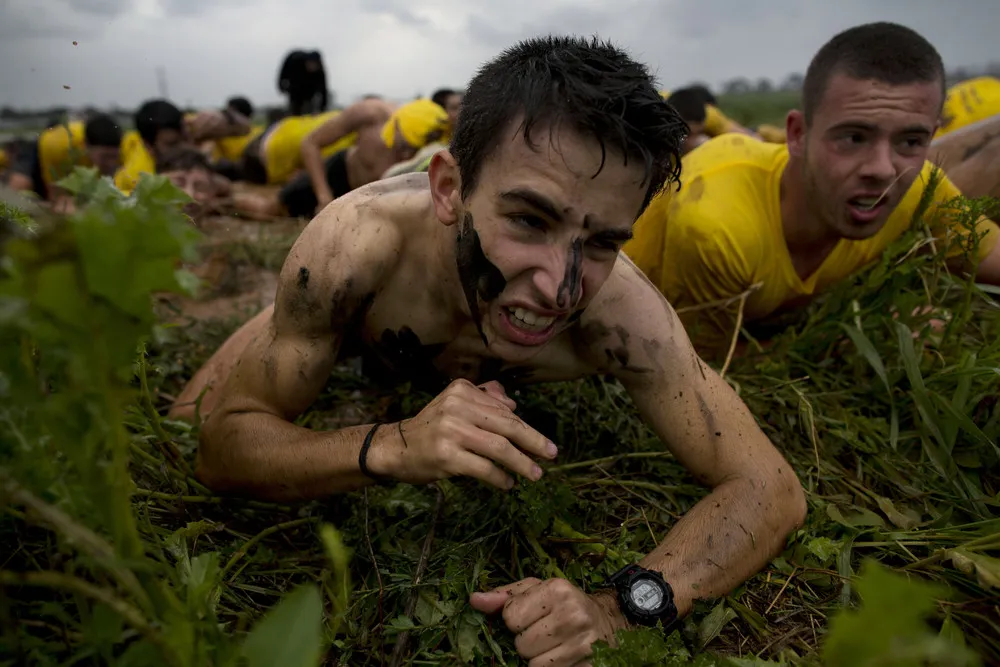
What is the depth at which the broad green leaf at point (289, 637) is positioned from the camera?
800mm

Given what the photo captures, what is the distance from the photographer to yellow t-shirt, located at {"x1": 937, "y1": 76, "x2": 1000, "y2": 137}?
520 cm

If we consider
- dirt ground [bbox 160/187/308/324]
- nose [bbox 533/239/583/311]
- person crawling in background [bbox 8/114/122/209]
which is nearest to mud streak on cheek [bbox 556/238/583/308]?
nose [bbox 533/239/583/311]

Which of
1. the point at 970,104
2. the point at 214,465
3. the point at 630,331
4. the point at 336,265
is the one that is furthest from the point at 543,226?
the point at 970,104

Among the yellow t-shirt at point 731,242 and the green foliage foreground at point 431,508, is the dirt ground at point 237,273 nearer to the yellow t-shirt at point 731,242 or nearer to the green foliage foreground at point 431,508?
the green foliage foreground at point 431,508

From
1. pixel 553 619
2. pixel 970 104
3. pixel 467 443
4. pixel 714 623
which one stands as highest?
pixel 970 104

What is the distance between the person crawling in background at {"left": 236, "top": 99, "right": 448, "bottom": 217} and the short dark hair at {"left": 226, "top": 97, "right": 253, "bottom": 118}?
195 inches

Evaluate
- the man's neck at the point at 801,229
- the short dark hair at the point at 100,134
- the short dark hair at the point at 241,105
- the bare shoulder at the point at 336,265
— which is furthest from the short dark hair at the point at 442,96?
the bare shoulder at the point at 336,265

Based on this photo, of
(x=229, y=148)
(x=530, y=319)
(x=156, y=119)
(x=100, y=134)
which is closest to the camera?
(x=530, y=319)

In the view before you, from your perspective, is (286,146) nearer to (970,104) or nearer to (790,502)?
(970,104)

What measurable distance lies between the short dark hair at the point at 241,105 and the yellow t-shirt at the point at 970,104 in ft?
30.5

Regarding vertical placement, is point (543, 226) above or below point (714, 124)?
above

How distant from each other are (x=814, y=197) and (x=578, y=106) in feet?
5.95

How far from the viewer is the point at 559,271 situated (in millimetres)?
1666

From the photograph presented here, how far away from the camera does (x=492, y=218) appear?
5.60ft
